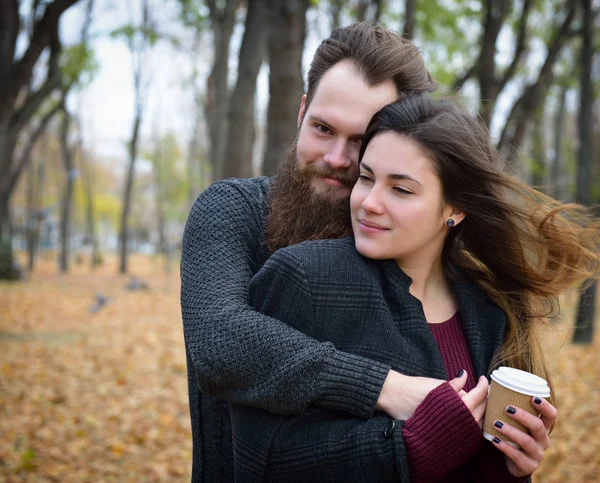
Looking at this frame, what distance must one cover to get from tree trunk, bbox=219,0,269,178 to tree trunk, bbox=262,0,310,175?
1678 millimetres

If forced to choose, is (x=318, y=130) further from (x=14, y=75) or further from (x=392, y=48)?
(x=14, y=75)

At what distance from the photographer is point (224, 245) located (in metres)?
2.09

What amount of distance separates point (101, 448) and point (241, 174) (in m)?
3.30

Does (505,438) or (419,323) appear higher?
(419,323)

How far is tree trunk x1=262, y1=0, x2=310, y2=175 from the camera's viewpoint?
471 cm

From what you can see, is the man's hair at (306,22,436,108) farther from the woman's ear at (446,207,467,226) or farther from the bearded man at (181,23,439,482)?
the woman's ear at (446,207,467,226)

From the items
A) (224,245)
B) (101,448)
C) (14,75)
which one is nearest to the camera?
(224,245)

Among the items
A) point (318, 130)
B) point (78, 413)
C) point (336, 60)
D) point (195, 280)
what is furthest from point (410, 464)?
point (78, 413)

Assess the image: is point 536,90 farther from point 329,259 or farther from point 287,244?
point 329,259

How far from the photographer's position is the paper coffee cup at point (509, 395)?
1636 millimetres

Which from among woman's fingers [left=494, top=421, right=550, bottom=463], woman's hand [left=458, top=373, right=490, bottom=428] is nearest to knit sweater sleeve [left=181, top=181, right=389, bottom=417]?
woman's hand [left=458, top=373, right=490, bottom=428]

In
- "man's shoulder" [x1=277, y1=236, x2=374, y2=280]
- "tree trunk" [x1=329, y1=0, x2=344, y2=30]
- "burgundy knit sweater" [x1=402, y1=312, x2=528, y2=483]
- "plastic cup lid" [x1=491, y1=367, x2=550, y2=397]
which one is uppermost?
"tree trunk" [x1=329, y1=0, x2=344, y2=30]

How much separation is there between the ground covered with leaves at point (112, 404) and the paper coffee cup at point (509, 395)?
1.25m

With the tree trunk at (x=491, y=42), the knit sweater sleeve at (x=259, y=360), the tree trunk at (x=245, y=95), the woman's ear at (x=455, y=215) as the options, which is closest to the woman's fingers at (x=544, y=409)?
the knit sweater sleeve at (x=259, y=360)
